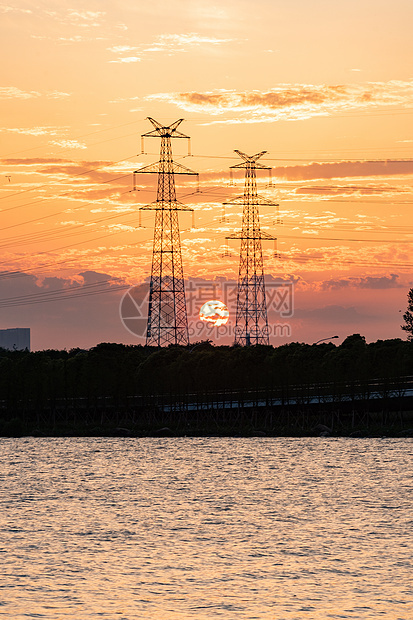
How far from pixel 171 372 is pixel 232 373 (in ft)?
42.6

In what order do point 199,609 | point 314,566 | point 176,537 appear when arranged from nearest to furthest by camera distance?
point 199,609
point 314,566
point 176,537

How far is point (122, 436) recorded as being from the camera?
175 metres

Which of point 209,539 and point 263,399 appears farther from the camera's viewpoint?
point 263,399

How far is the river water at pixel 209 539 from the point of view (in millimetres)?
42000

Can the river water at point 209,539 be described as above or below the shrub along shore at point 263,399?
below

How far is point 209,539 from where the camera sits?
5984cm

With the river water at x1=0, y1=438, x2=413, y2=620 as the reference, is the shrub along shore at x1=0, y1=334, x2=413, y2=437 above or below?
above

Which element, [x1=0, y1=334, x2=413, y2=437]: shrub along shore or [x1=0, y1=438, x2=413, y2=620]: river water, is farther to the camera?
[x1=0, y1=334, x2=413, y2=437]: shrub along shore

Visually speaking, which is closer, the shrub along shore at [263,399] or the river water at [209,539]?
the river water at [209,539]

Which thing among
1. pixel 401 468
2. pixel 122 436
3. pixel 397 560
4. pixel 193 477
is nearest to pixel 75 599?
pixel 397 560

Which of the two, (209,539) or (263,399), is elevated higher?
(263,399)

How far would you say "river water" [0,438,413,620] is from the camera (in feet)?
138

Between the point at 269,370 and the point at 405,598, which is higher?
the point at 269,370

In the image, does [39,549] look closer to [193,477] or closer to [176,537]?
[176,537]
